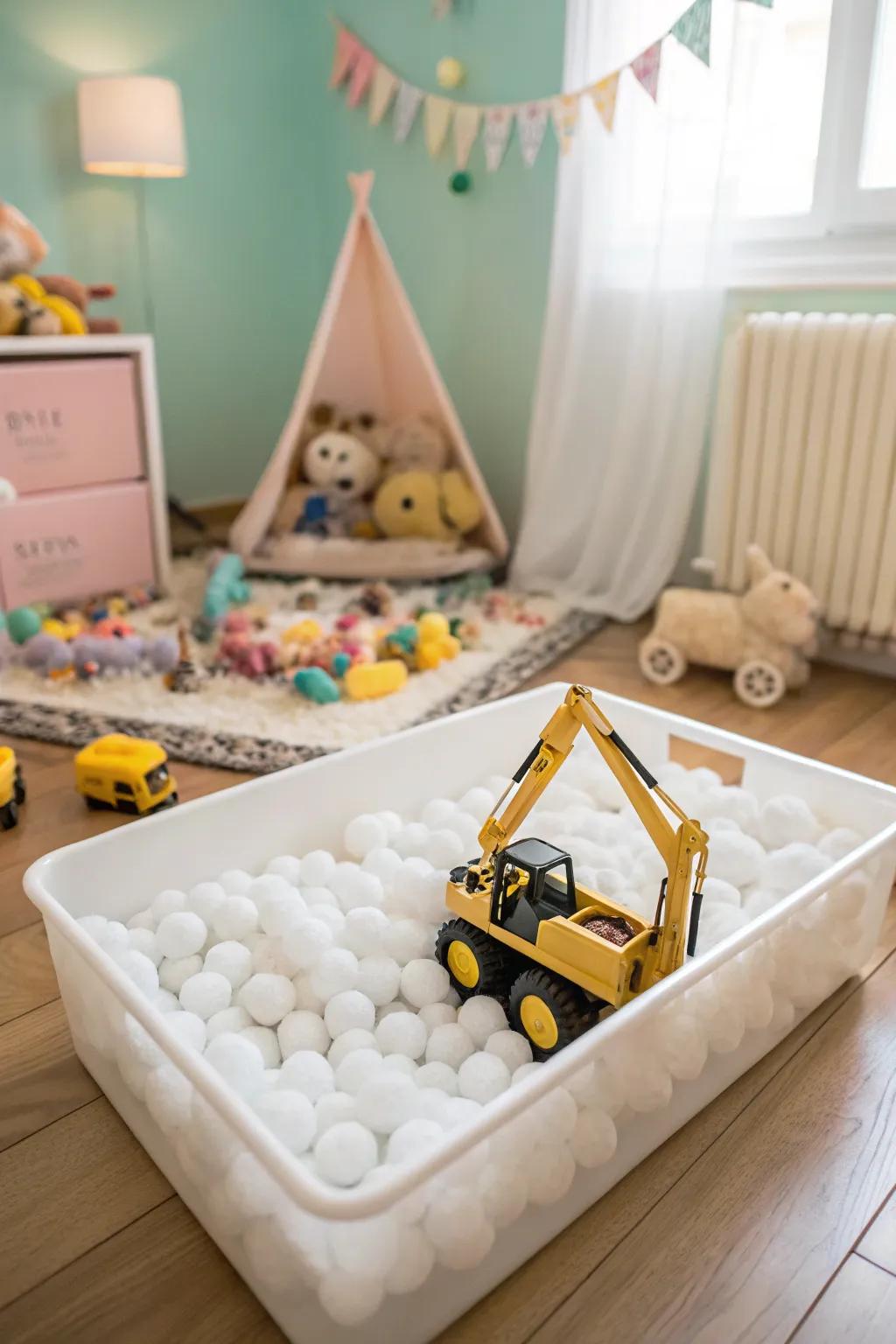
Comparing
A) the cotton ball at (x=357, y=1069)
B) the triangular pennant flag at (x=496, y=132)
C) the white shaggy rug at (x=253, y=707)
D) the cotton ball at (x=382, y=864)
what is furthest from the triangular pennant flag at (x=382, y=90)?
the cotton ball at (x=357, y=1069)

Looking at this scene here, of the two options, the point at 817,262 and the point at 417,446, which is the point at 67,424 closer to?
the point at 417,446

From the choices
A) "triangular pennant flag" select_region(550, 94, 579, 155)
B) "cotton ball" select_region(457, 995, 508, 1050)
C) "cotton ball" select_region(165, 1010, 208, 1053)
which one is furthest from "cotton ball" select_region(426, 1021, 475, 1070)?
"triangular pennant flag" select_region(550, 94, 579, 155)

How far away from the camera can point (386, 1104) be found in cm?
86

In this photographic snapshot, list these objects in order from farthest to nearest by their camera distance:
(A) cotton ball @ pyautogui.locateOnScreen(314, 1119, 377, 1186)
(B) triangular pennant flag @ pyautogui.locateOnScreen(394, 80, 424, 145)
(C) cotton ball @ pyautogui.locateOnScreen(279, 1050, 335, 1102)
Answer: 1. (B) triangular pennant flag @ pyautogui.locateOnScreen(394, 80, 424, 145)
2. (C) cotton ball @ pyautogui.locateOnScreen(279, 1050, 335, 1102)
3. (A) cotton ball @ pyautogui.locateOnScreen(314, 1119, 377, 1186)

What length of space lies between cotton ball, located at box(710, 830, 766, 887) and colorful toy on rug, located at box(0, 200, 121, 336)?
1.91m

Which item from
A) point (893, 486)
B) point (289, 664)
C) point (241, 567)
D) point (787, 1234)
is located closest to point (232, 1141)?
point (787, 1234)

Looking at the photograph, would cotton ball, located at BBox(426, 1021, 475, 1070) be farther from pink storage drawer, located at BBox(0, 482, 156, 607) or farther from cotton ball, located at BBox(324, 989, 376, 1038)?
pink storage drawer, located at BBox(0, 482, 156, 607)

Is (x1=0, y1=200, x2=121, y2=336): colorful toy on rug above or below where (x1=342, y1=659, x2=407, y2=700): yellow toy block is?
above

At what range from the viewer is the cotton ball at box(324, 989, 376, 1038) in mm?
1019

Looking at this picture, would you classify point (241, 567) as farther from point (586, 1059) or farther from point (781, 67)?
point (586, 1059)

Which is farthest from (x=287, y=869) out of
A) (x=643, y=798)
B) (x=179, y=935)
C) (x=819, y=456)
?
(x=819, y=456)

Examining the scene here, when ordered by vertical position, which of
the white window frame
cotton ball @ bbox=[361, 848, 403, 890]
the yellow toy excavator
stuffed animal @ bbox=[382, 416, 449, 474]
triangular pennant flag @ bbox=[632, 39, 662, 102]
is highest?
triangular pennant flag @ bbox=[632, 39, 662, 102]

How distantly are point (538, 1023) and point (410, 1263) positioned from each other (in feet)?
0.95

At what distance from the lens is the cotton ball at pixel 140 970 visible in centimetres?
103
